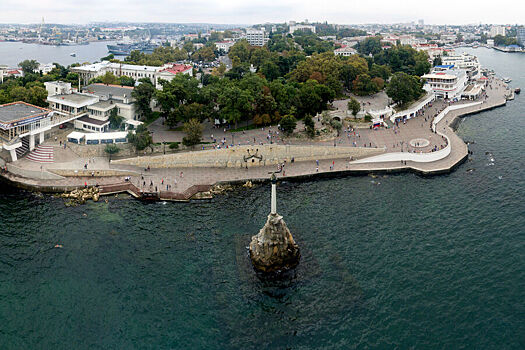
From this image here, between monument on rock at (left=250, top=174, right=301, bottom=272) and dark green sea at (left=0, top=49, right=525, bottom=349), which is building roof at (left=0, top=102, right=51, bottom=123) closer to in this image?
dark green sea at (left=0, top=49, right=525, bottom=349)

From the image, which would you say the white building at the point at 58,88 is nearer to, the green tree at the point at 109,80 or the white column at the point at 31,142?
the green tree at the point at 109,80

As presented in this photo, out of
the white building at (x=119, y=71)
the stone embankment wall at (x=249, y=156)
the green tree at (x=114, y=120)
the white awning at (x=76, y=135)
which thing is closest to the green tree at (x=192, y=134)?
the stone embankment wall at (x=249, y=156)

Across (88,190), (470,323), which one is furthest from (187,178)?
(470,323)

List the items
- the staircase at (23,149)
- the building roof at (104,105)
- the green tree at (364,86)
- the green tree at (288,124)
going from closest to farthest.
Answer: the staircase at (23,149)
the green tree at (288,124)
the building roof at (104,105)
the green tree at (364,86)

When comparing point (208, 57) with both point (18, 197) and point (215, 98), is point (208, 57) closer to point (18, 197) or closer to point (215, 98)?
point (215, 98)

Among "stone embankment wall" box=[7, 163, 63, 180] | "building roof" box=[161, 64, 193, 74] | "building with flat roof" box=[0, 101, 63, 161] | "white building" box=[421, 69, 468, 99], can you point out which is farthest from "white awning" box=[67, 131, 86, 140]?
"white building" box=[421, 69, 468, 99]

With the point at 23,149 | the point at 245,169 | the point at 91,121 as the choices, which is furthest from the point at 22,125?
the point at 245,169
